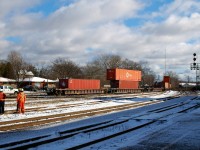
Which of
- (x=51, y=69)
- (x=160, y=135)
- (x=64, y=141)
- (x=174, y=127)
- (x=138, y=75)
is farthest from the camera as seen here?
(x=51, y=69)

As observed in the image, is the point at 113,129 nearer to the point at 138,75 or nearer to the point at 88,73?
the point at 138,75

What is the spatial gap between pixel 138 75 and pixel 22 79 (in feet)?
137

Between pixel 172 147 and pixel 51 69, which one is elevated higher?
pixel 51 69

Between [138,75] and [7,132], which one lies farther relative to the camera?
[138,75]

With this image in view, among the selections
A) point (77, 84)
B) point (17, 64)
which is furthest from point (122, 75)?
point (17, 64)

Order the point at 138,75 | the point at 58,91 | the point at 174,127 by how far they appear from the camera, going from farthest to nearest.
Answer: the point at 138,75 < the point at 58,91 < the point at 174,127

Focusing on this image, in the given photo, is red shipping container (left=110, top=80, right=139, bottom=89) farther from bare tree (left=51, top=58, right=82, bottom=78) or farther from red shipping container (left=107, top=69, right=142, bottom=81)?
bare tree (left=51, top=58, right=82, bottom=78)

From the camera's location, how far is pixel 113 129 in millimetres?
13102

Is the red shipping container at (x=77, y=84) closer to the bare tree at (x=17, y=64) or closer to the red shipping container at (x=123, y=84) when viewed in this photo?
the red shipping container at (x=123, y=84)

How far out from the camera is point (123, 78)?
64688 millimetres

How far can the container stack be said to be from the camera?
2427 inches

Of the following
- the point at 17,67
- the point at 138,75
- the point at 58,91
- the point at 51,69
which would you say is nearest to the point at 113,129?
the point at 58,91

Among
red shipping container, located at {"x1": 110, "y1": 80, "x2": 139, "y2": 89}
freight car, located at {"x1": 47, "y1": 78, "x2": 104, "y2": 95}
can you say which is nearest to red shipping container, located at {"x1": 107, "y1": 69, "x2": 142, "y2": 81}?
red shipping container, located at {"x1": 110, "y1": 80, "x2": 139, "y2": 89}

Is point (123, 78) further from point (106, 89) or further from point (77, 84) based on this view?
point (77, 84)
